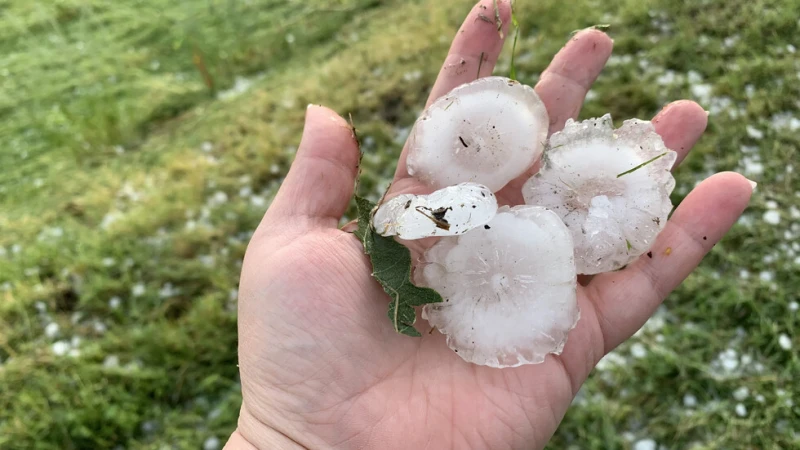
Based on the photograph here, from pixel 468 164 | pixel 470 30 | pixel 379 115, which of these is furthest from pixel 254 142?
pixel 468 164

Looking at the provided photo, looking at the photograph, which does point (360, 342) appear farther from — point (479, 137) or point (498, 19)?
point (498, 19)

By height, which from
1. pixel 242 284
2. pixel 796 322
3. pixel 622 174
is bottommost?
pixel 796 322

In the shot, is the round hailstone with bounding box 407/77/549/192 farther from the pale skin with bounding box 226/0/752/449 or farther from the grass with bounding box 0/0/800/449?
the grass with bounding box 0/0/800/449

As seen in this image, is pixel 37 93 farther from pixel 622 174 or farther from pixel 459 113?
pixel 622 174

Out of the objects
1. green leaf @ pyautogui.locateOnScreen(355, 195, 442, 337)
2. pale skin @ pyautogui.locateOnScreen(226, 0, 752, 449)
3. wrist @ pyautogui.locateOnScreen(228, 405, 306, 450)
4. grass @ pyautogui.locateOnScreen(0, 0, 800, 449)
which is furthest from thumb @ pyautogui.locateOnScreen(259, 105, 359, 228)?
grass @ pyautogui.locateOnScreen(0, 0, 800, 449)

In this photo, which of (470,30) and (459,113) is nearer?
(459,113)

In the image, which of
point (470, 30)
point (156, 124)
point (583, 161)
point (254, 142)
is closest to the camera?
point (583, 161)
